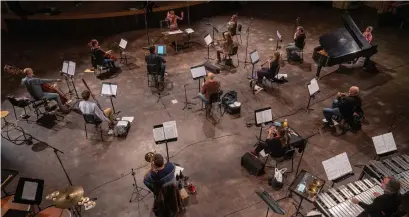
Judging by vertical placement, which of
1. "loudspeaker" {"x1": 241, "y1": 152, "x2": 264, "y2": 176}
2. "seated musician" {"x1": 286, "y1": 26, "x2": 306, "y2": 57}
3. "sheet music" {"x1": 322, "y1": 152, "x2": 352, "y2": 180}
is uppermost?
"seated musician" {"x1": 286, "y1": 26, "x2": 306, "y2": 57}

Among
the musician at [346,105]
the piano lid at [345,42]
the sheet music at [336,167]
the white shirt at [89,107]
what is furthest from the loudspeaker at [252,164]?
the piano lid at [345,42]

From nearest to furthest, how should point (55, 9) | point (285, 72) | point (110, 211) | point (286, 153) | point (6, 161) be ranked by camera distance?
point (110, 211) < point (286, 153) < point (6, 161) < point (285, 72) < point (55, 9)

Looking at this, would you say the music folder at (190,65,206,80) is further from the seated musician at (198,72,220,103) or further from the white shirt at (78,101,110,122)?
the white shirt at (78,101,110,122)

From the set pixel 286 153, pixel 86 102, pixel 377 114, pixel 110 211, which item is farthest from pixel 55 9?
pixel 377 114

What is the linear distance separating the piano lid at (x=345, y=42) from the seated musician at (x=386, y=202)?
→ 580 cm

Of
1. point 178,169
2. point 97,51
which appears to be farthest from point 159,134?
point 97,51

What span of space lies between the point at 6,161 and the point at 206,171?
201 inches

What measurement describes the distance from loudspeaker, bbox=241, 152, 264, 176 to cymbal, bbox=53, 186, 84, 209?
3761 millimetres

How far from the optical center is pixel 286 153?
769cm

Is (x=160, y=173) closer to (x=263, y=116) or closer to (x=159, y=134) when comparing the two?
(x=159, y=134)

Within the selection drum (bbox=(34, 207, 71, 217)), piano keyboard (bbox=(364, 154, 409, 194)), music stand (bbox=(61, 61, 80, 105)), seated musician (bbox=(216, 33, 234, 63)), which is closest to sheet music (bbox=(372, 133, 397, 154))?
piano keyboard (bbox=(364, 154, 409, 194))

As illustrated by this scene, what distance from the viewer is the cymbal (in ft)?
19.9

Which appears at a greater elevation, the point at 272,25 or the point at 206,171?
the point at 272,25

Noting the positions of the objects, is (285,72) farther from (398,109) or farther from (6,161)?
(6,161)
